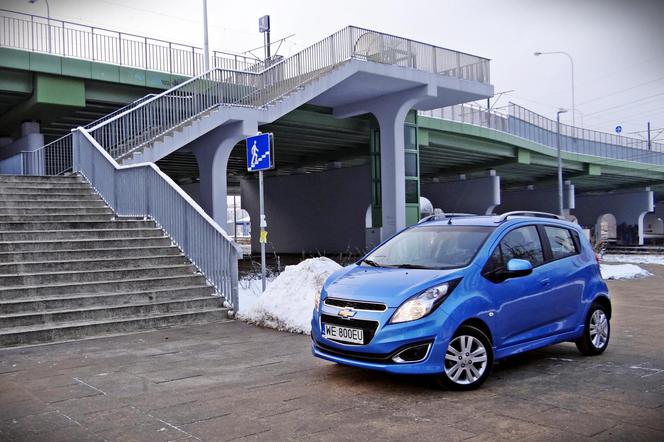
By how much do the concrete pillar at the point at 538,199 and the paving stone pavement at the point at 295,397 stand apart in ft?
154

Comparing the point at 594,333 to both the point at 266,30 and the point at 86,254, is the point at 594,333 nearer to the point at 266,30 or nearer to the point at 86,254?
the point at 86,254

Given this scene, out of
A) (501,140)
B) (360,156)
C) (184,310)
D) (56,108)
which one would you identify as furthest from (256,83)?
(501,140)

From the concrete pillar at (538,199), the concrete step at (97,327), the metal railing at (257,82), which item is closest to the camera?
the concrete step at (97,327)

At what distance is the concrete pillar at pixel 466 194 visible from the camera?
141 feet

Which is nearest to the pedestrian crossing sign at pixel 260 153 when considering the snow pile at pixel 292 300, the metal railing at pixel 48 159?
the snow pile at pixel 292 300

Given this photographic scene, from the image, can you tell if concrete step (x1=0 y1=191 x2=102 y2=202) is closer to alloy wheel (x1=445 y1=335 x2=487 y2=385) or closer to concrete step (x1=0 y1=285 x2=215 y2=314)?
concrete step (x1=0 y1=285 x2=215 y2=314)

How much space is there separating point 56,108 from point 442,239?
727 inches

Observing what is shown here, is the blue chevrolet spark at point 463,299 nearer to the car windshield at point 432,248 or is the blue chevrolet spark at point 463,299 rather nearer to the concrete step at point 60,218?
the car windshield at point 432,248

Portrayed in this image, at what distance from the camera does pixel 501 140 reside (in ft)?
115

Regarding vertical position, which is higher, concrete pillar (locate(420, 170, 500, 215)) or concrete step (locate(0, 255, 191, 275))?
concrete pillar (locate(420, 170, 500, 215))

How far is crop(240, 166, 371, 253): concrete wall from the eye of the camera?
38.1 m

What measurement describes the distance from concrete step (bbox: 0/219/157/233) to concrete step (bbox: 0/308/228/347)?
3.41m

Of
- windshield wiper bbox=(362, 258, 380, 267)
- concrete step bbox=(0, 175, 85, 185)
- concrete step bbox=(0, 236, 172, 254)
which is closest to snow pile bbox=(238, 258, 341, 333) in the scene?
windshield wiper bbox=(362, 258, 380, 267)

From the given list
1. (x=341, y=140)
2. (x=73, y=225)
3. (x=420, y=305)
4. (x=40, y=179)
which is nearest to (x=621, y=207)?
(x=341, y=140)
